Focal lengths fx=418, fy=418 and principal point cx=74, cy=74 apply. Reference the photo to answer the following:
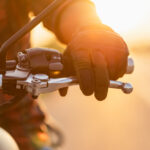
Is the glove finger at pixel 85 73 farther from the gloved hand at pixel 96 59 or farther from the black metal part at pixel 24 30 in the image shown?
the black metal part at pixel 24 30

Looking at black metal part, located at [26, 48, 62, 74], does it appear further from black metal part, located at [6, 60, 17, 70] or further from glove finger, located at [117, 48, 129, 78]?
glove finger, located at [117, 48, 129, 78]

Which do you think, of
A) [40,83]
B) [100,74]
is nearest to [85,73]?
[100,74]

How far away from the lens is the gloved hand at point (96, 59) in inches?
48.2

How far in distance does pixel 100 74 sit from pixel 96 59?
5 cm

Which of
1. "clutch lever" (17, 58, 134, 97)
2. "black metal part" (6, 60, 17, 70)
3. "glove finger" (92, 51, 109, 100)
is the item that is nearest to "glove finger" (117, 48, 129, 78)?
"glove finger" (92, 51, 109, 100)

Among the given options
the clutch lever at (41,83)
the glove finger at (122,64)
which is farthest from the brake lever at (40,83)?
the glove finger at (122,64)

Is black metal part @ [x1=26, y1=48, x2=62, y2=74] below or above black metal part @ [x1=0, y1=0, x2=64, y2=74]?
below

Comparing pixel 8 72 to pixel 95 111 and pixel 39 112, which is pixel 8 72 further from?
pixel 95 111

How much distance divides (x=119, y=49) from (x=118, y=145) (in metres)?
3.61

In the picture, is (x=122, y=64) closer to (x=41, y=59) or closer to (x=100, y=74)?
(x=100, y=74)

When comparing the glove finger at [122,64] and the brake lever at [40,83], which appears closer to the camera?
the brake lever at [40,83]

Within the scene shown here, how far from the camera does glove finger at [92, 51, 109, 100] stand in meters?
1.22

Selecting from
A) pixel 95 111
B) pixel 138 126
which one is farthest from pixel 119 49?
pixel 95 111

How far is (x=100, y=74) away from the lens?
1224 mm
